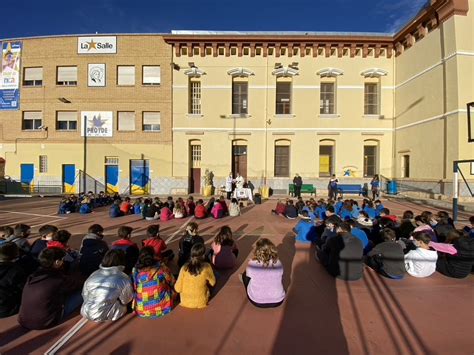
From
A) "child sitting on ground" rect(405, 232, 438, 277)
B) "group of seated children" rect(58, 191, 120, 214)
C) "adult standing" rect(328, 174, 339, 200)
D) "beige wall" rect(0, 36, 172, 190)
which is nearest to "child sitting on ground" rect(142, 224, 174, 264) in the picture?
"child sitting on ground" rect(405, 232, 438, 277)

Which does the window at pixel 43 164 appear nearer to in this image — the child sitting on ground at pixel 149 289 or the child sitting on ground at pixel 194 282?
the child sitting on ground at pixel 149 289

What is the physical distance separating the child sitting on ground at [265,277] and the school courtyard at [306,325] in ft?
0.64

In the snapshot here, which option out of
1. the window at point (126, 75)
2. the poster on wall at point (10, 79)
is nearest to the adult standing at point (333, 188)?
the window at point (126, 75)

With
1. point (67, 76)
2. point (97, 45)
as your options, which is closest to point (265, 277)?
point (97, 45)

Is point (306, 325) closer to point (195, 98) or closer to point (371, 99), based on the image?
point (195, 98)

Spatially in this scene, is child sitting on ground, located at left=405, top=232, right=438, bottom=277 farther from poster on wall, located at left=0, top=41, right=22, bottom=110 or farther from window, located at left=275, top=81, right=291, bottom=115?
poster on wall, located at left=0, top=41, right=22, bottom=110

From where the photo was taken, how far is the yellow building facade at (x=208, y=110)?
2130cm

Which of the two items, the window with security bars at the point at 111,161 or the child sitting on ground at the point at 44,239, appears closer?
the child sitting on ground at the point at 44,239

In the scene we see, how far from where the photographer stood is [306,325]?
3.63 meters

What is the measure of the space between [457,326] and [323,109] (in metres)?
20.2

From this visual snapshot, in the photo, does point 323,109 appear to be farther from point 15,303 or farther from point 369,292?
point 15,303

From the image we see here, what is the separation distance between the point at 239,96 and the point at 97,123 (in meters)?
12.1

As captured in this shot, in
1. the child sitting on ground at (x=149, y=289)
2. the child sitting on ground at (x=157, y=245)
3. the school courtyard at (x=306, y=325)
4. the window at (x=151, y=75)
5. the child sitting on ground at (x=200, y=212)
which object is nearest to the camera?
the school courtyard at (x=306, y=325)

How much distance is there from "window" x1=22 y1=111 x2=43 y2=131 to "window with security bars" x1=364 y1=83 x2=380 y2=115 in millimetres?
27569
